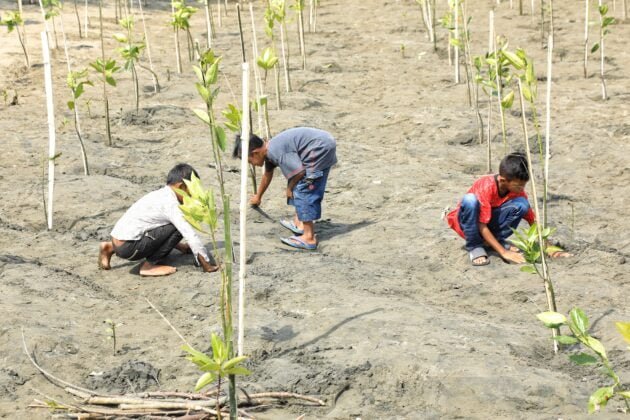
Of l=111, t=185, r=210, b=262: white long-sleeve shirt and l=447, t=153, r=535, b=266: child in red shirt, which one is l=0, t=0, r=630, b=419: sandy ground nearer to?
l=447, t=153, r=535, b=266: child in red shirt

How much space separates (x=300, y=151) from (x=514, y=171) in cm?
149

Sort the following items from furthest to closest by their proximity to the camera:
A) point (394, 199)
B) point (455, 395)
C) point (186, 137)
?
point (186, 137), point (394, 199), point (455, 395)

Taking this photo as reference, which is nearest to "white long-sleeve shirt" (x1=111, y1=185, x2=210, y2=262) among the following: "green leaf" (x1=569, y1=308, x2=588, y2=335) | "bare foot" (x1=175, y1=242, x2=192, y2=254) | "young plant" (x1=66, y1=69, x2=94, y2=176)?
"bare foot" (x1=175, y1=242, x2=192, y2=254)

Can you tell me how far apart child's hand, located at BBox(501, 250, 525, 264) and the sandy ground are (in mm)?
98

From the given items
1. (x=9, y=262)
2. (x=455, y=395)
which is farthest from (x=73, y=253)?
(x=455, y=395)

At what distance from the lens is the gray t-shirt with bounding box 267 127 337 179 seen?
5.99 meters

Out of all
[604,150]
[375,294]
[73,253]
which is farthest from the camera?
→ [604,150]

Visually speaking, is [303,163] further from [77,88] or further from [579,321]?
[579,321]

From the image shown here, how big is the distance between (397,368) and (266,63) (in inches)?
151

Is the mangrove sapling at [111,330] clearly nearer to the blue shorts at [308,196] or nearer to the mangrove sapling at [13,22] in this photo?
the blue shorts at [308,196]

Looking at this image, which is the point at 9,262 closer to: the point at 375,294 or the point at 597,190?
the point at 375,294

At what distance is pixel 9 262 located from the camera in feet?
17.6

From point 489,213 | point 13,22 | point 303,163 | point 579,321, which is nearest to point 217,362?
point 579,321

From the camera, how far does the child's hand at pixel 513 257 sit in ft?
18.1
